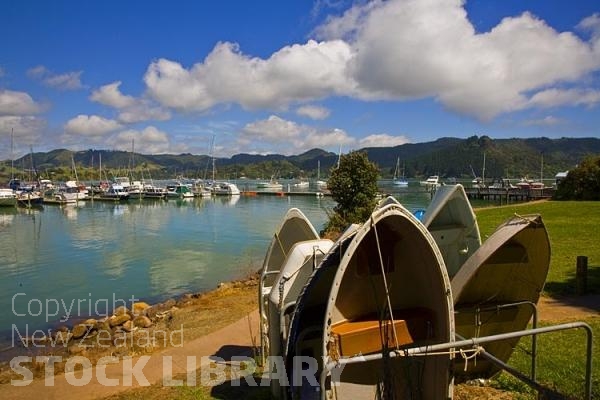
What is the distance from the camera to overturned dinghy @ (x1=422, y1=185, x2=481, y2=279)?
867 cm

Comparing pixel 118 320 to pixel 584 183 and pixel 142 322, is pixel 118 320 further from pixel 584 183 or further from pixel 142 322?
pixel 584 183

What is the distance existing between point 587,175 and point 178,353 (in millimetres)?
48027

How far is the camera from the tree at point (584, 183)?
1814 inches

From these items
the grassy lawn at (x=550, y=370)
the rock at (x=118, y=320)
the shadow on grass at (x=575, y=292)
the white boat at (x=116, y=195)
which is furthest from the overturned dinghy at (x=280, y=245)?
the white boat at (x=116, y=195)

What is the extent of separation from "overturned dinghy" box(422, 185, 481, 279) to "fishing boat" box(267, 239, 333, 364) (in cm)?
227

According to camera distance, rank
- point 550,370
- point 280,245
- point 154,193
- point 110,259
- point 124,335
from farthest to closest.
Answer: point 154,193 < point 110,259 < point 124,335 < point 280,245 < point 550,370

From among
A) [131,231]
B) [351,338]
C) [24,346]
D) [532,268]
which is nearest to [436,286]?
[351,338]

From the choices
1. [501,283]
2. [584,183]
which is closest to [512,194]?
[584,183]

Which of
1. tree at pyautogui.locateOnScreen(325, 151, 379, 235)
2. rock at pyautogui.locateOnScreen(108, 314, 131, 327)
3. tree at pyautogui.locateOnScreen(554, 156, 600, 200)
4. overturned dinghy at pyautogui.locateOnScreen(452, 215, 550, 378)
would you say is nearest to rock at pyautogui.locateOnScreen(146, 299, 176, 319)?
rock at pyautogui.locateOnScreen(108, 314, 131, 327)

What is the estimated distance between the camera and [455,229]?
886 cm

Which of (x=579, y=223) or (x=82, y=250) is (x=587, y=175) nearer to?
(x=579, y=223)

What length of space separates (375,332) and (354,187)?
20234 millimetres

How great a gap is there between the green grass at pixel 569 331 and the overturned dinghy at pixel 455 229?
192cm

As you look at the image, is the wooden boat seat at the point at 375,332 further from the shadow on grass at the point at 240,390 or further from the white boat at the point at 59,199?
the white boat at the point at 59,199
